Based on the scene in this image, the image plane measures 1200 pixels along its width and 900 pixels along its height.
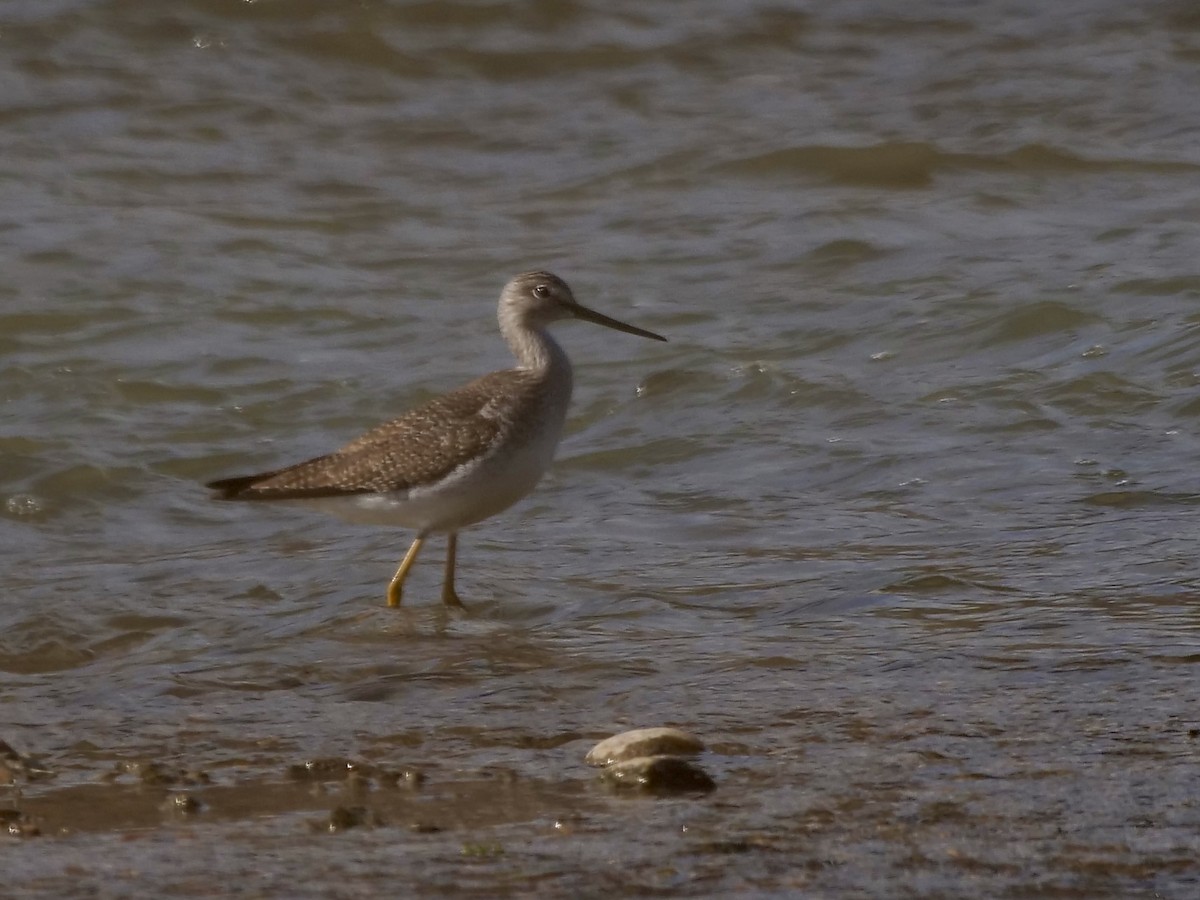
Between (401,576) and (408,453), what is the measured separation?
1.43 ft

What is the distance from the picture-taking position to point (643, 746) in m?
4.67

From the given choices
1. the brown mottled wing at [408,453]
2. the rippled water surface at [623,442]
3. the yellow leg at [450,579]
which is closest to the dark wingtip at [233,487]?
the brown mottled wing at [408,453]

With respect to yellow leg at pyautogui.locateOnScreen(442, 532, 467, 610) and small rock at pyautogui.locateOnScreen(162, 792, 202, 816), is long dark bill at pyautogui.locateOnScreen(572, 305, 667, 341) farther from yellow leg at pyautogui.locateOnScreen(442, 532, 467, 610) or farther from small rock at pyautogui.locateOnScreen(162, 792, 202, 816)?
small rock at pyautogui.locateOnScreen(162, 792, 202, 816)

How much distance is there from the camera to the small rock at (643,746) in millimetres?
4672

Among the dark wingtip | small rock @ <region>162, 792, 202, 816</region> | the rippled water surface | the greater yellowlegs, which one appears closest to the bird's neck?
the greater yellowlegs

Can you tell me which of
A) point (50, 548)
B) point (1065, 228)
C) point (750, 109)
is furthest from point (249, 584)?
point (750, 109)

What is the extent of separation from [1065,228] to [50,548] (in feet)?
21.4

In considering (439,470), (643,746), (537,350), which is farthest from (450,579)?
(643,746)

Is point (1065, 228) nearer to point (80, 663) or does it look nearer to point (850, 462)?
point (850, 462)

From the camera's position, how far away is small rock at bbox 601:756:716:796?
14.8 feet

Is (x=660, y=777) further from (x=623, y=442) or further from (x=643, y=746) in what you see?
(x=623, y=442)

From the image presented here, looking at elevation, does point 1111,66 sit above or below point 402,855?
above

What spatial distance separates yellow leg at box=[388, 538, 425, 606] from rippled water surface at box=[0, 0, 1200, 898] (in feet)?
0.22

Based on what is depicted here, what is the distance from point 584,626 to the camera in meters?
6.49
